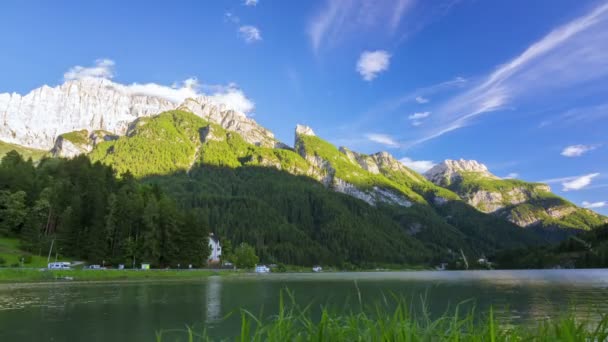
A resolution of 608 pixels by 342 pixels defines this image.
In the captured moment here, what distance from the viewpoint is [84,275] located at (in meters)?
72.8

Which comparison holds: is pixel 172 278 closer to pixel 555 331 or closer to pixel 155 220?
pixel 155 220

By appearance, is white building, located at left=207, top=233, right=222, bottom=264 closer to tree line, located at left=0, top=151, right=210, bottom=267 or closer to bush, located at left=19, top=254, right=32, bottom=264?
tree line, located at left=0, top=151, right=210, bottom=267

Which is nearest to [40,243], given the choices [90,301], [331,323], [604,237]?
[90,301]

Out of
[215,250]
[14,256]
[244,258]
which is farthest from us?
[215,250]

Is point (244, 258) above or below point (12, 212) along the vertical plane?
below

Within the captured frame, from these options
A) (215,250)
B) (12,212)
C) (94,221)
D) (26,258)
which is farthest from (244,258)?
(26,258)

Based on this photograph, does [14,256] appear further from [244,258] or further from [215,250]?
[244,258]

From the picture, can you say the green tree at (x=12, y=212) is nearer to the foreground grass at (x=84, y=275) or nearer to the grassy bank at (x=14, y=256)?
the grassy bank at (x=14, y=256)

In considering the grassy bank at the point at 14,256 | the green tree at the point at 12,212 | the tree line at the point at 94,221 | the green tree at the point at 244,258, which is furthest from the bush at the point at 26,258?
the green tree at the point at 244,258

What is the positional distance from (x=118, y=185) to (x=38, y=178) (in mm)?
19707

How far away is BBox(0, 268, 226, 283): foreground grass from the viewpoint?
62244mm

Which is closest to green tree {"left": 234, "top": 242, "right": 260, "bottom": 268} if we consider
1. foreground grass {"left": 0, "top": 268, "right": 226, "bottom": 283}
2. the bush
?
Result: foreground grass {"left": 0, "top": 268, "right": 226, "bottom": 283}

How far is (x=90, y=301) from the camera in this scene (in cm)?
4081

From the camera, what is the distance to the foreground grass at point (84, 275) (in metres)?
62.2
